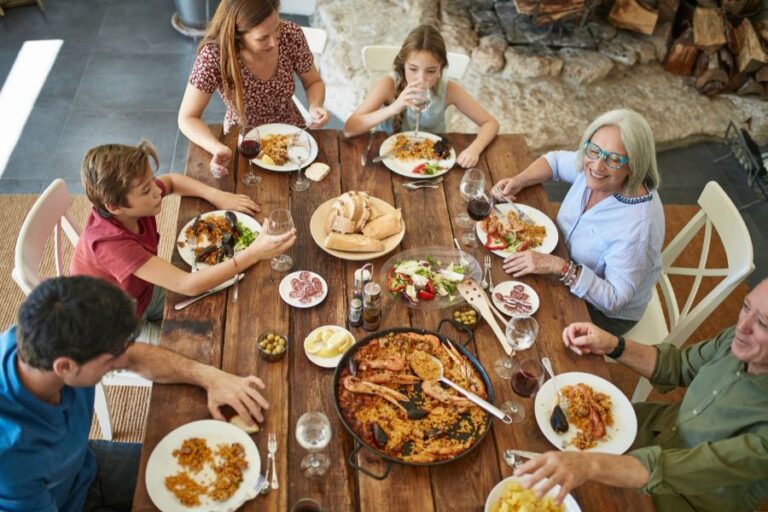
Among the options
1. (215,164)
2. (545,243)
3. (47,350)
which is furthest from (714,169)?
(47,350)

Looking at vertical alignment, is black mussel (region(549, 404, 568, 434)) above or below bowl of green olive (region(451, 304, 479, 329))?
below

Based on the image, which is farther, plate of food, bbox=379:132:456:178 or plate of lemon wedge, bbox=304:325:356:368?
plate of food, bbox=379:132:456:178

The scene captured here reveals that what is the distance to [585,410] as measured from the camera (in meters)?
1.97

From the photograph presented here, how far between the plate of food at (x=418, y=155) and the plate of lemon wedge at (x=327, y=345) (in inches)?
36.2

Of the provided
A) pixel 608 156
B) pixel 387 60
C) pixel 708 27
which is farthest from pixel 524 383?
pixel 708 27

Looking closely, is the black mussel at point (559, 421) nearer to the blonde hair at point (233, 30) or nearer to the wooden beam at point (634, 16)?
the blonde hair at point (233, 30)

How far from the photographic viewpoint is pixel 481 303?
2244 millimetres

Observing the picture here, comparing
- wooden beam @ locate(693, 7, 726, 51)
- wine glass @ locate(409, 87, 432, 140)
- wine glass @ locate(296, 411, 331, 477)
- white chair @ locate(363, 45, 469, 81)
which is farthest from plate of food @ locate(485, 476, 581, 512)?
wooden beam @ locate(693, 7, 726, 51)

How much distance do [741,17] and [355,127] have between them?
12.2ft

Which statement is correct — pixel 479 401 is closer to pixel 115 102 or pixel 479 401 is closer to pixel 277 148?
pixel 277 148

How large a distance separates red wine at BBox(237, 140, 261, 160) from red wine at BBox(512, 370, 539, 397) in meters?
1.38

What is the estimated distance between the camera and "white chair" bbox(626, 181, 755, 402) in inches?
97.9

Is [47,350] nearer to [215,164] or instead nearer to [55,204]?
[55,204]

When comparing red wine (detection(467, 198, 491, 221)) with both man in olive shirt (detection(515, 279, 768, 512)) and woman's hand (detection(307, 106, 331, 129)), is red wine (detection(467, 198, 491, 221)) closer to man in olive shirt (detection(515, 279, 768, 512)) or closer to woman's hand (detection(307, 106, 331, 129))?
man in olive shirt (detection(515, 279, 768, 512))
